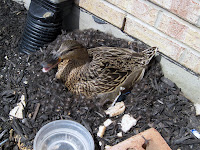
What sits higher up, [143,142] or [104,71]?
[104,71]

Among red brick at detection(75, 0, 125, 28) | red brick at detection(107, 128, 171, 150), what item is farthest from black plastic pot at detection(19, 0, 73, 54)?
red brick at detection(107, 128, 171, 150)

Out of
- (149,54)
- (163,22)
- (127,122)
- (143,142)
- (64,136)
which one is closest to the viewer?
(143,142)

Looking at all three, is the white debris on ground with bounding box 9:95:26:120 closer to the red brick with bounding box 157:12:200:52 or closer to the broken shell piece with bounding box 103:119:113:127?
the broken shell piece with bounding box 103:119:113:127

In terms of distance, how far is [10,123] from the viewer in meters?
2.83

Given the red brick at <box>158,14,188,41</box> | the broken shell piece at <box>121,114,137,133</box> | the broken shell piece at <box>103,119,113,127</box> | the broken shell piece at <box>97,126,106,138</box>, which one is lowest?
the broken shell piece at <box>97,126,106,138</box>

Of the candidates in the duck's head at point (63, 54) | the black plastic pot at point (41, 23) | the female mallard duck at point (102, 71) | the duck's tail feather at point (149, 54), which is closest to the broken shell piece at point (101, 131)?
the female mallard duck at point (102, 71)

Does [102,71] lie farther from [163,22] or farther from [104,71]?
[163,22]

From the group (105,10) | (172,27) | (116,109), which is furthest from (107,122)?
(105,10)

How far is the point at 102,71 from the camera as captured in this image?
293 cm

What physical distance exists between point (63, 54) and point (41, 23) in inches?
35.4

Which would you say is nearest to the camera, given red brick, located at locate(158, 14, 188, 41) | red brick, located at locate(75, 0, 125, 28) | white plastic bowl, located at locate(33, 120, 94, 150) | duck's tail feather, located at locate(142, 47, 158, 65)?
white plastic bowl, located at locate(33, 120, 94, 150)

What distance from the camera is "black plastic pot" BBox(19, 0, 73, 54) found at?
3.31 meters

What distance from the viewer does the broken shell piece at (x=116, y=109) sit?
112 inches

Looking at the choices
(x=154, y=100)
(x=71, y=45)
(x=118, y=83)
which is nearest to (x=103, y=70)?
(x=118, y=83)
